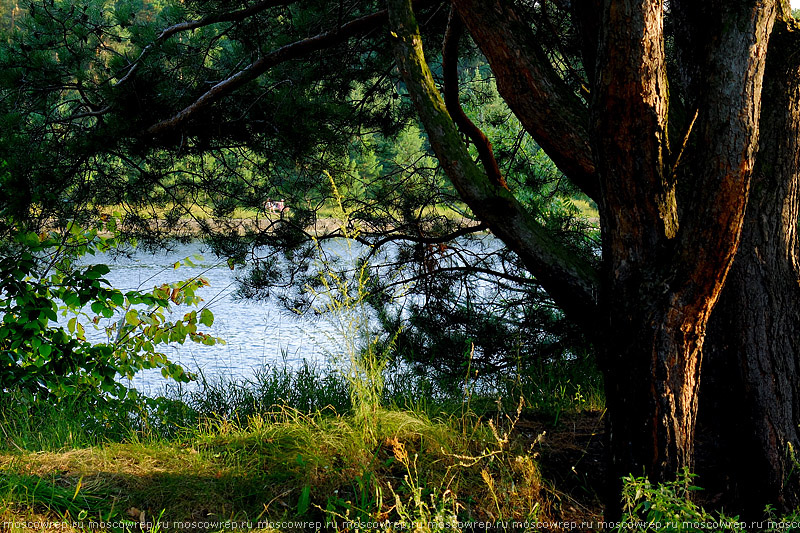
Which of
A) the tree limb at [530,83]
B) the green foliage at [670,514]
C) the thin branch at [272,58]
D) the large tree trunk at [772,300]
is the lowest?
the green foliage at [670,514]

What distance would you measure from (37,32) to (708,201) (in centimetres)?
405

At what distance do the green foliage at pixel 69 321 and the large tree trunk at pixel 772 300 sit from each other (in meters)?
2.42

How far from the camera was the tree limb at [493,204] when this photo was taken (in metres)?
2.29

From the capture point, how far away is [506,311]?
4.29 meters

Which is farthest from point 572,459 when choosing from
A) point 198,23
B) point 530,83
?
point 198,23

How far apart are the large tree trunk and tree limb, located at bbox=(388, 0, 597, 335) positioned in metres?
0.56

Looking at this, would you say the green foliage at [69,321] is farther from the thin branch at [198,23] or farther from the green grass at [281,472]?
the thin branch at [198,23]

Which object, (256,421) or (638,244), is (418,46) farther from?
(256,421)

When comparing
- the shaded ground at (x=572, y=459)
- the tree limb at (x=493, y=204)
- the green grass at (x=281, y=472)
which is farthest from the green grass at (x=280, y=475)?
the tree limb at (x=493, y=204)

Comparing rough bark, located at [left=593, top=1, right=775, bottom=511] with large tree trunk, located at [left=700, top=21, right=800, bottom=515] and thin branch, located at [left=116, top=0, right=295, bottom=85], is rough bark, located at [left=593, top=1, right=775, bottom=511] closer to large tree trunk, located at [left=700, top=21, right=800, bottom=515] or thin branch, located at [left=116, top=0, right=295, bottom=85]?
large tree trunk, located at [left=700, top=21, right=800, bottom=515]

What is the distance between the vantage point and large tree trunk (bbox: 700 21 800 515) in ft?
7.20

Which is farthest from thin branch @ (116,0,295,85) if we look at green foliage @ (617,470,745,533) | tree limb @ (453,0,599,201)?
green foliage @ (617,470,745,533)

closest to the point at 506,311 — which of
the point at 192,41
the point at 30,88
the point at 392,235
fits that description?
the point at 392,235

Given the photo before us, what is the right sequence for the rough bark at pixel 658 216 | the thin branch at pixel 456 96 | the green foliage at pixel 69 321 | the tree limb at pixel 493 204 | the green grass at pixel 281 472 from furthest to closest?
the green foliage at pixel 69 321 → the thin branch at pixel 456 96 → the tree limb at pixel 493 204 → the green grass at pixel 281 472 → the rough bark at pixel 658 216
